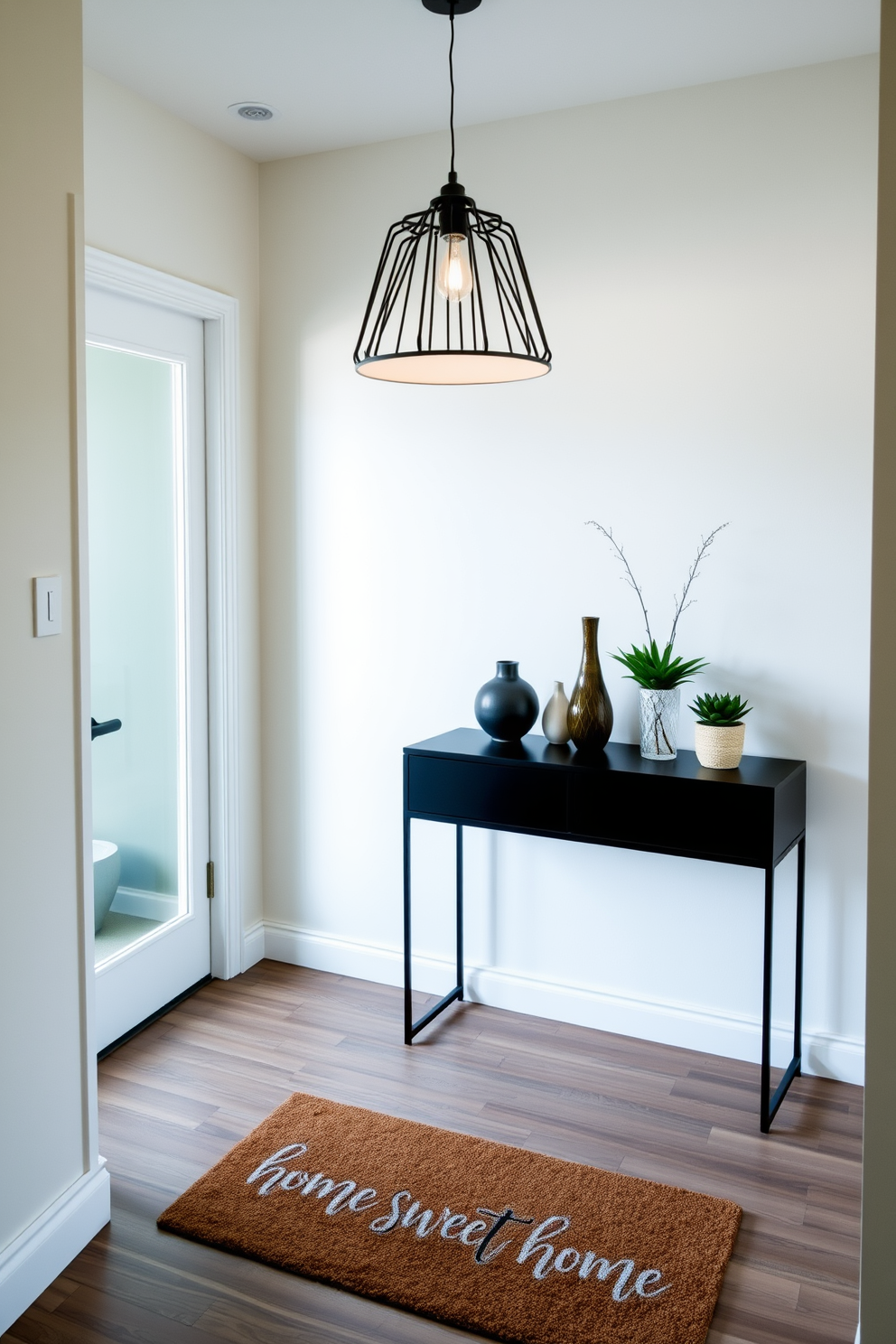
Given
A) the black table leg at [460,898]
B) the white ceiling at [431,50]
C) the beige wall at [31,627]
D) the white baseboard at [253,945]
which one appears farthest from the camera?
the white baseboard at [253,945]

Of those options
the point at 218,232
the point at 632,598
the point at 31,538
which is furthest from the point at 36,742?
the point at 218,232

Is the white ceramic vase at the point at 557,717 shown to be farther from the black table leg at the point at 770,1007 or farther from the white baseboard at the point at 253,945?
the white baseboard at the point at 253,945

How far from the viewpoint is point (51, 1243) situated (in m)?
2.00

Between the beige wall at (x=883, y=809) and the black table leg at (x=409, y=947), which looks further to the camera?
the black table leg at (x=409, y=947)

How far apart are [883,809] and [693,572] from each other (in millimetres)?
1377

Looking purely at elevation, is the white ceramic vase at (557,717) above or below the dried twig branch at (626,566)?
below

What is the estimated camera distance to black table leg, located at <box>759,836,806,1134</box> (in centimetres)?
247

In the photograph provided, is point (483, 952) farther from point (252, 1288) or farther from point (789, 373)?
point (789, 373)

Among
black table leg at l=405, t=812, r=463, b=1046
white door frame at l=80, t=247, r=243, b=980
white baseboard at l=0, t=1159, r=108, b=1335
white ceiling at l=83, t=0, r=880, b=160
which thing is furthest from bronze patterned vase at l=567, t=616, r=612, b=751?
white baseboard at l=0, t=1159, r=108, b=1335

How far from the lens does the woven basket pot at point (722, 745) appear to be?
8.57 ft

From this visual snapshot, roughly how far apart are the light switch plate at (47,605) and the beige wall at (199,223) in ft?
→ 3.82

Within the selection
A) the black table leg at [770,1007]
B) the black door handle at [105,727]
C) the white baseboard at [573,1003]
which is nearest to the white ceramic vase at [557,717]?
the black table leg at [770,1007]

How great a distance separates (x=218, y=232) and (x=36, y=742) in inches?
74.3

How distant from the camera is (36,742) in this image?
1.96 metres
